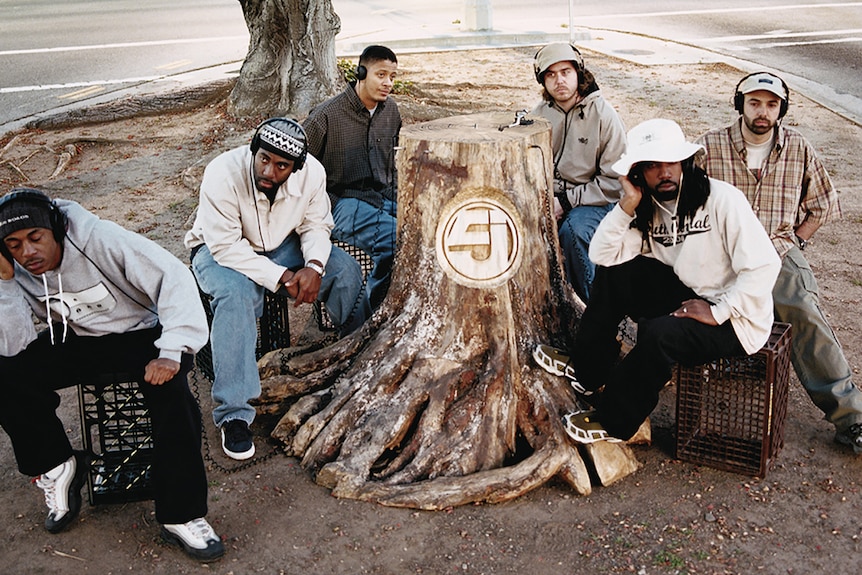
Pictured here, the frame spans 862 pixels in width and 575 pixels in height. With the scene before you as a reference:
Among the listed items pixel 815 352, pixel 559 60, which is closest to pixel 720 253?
pixel 815 352

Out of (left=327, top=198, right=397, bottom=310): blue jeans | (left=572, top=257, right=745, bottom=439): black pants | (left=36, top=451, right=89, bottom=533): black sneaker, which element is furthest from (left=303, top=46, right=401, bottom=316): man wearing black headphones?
(left=36, top=451, right=89, bottom=533): black sneaker

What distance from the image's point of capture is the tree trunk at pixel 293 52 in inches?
347

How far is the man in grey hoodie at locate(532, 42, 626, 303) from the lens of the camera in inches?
190

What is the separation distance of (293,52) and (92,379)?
577 centimetres

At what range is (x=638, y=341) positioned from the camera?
147 inches

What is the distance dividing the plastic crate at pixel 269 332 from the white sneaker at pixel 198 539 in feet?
4.20

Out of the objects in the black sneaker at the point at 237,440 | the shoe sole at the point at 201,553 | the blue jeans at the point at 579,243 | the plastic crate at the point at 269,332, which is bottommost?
the shoe sole at the point at 201,553

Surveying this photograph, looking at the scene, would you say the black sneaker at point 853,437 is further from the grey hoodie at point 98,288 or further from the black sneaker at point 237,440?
the grey hoodie at point 98,288

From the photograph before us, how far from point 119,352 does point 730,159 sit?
2.83 metres

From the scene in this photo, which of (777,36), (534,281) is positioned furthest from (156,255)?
(777,36)

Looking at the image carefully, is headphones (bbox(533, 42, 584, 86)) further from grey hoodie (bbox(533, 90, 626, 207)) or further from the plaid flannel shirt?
the plaid flannel shirt

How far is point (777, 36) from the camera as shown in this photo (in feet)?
45.6

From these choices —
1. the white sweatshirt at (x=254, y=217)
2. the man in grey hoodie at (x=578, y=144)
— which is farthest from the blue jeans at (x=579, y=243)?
the white sweatshirt at (x=254, y=217)

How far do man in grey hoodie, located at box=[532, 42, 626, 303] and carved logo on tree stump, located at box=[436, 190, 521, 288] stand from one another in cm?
78
